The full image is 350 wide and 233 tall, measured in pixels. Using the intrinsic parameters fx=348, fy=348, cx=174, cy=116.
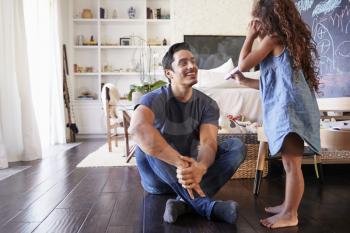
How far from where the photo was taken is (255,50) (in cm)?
156

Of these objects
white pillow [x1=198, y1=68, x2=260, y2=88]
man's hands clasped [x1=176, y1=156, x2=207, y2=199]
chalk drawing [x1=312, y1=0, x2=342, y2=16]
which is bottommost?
man's hands clasped [x1=176, y1=156, x2=207, y2=199]

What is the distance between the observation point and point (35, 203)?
1963 millimetres

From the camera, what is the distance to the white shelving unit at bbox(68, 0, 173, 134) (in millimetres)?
6234

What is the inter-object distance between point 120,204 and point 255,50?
1.10 m

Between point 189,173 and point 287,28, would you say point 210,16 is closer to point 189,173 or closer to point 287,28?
point 287,28

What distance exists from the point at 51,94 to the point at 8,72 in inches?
70.3

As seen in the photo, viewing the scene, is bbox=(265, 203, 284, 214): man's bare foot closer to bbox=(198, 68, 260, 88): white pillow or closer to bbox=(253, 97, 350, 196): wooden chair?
bbox=(253, 97, 350, 196): wooden chair

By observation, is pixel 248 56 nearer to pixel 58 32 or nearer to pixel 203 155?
pixel 203 155

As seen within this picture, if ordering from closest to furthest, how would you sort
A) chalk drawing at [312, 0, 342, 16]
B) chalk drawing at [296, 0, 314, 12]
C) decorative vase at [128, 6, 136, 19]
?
chalk drawing at [312, 0, 342, 16] → chalk drawing at [296, 0, 314, 12] → decorative vase at [128, 6, 136, 19]

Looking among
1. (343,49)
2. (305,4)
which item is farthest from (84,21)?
(343,49)

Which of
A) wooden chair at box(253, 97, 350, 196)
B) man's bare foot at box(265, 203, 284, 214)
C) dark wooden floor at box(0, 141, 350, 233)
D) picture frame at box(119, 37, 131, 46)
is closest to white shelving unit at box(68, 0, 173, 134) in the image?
picture frame at box(119, 37, 131, 46)

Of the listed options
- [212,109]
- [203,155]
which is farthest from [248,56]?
[203,155]

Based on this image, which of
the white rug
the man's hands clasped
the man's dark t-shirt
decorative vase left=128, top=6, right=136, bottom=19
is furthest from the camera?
decorative vase left=128, top=6, right=136, bottom=19

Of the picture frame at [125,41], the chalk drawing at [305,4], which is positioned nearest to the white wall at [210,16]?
the picture frame at [125,41]
